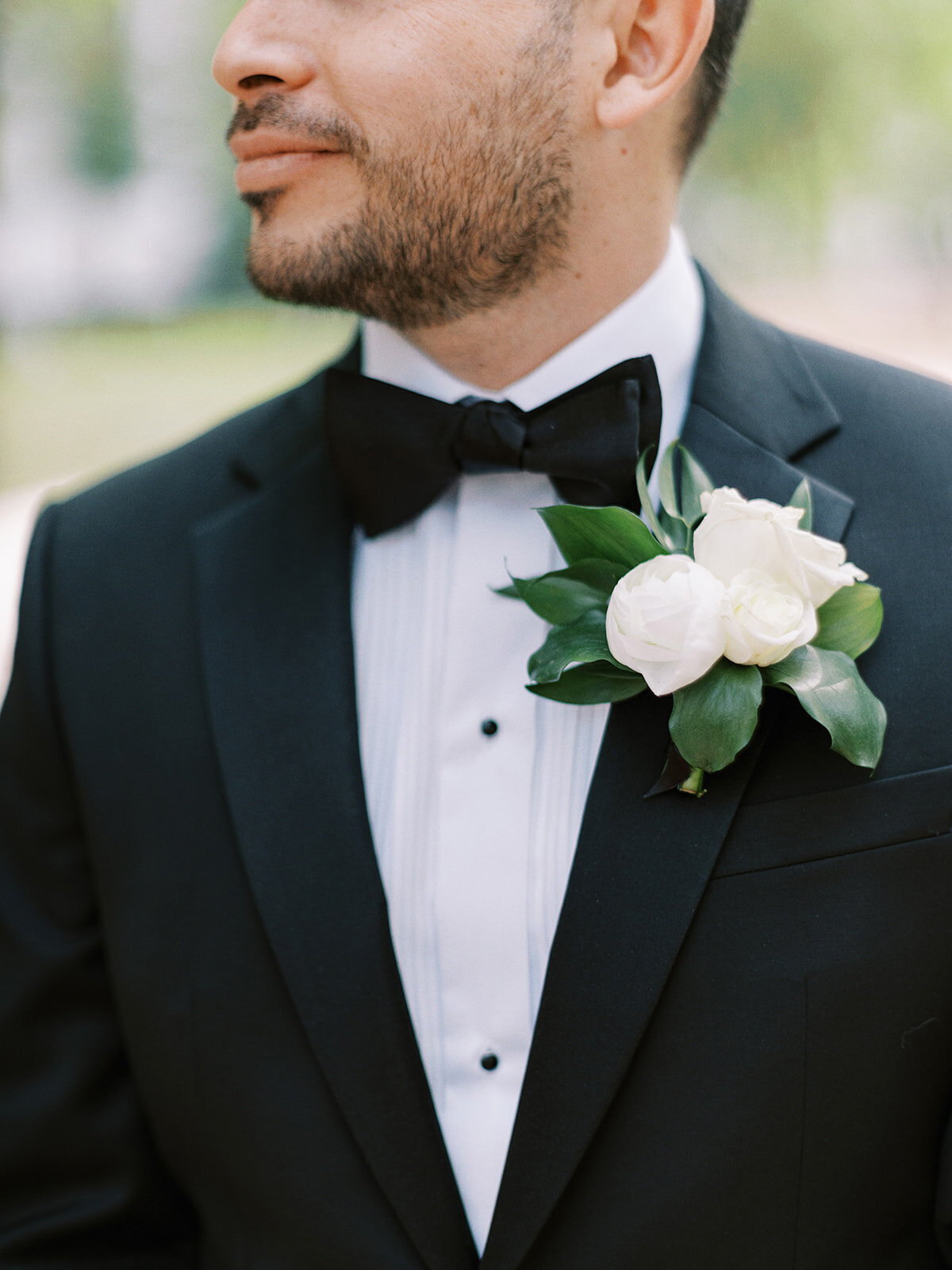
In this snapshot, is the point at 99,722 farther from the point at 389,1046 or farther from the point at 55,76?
the point at 55,76

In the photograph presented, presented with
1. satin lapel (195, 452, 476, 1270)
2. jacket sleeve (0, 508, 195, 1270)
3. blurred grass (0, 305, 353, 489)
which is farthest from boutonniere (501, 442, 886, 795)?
blurred grass (0, 305, 353, 489)

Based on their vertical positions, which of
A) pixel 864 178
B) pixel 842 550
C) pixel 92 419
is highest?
pixel 842 550

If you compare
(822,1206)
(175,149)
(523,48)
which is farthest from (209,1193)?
(175,149)

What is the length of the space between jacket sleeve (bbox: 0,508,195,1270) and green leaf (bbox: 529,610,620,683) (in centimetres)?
61

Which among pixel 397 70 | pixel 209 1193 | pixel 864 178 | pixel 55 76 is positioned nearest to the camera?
pixel 397 70

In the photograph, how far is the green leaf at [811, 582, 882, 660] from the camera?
1021 mm

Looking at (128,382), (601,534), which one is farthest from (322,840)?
(128,382)

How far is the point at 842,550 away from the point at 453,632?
15.7 inches

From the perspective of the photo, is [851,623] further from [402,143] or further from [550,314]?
[402,143]

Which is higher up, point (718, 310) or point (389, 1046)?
point (718, 310)

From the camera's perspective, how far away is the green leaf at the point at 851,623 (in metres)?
1.02

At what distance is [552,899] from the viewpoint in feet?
3.63

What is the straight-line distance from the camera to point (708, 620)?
0.93 m

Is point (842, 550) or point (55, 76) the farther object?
→ point (55, 76)
